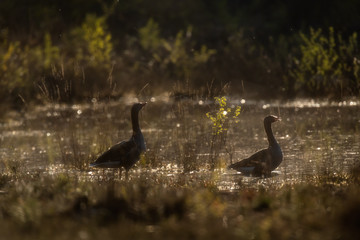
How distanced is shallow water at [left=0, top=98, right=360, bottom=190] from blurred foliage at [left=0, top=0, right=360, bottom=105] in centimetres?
99

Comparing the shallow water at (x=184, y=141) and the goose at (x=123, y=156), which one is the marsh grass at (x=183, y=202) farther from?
the goose at (x=123, y=156)

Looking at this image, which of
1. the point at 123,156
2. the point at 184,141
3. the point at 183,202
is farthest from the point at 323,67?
the point at 183,202

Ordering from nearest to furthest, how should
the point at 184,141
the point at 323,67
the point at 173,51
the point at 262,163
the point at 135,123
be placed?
1. the point at 262,163
2. the point at 135,123
3. the point at 184,141
4. the point at 323,67
5. the point at 173,51

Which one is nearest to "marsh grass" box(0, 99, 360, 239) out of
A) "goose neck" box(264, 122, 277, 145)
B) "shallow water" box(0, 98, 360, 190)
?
"shallow water" box(0, 98, 360, 190)

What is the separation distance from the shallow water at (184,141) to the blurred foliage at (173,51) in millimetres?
987

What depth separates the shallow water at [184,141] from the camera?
39.0ft

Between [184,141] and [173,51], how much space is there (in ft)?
69.8

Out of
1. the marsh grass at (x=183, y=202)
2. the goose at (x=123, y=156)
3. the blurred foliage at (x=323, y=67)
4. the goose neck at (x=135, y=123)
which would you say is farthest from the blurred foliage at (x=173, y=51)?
the marsh grass at (x=183, y=202)

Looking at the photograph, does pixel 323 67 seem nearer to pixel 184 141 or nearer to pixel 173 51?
pixel 173 51

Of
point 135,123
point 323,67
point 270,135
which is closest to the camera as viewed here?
point 270,135

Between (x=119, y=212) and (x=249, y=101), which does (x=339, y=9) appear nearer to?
(x=249, y=101)

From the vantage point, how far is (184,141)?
13000 millimetres

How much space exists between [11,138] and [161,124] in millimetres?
4254

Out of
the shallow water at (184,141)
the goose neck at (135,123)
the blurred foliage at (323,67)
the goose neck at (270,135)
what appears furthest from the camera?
the blurred foliage at (323,67)
